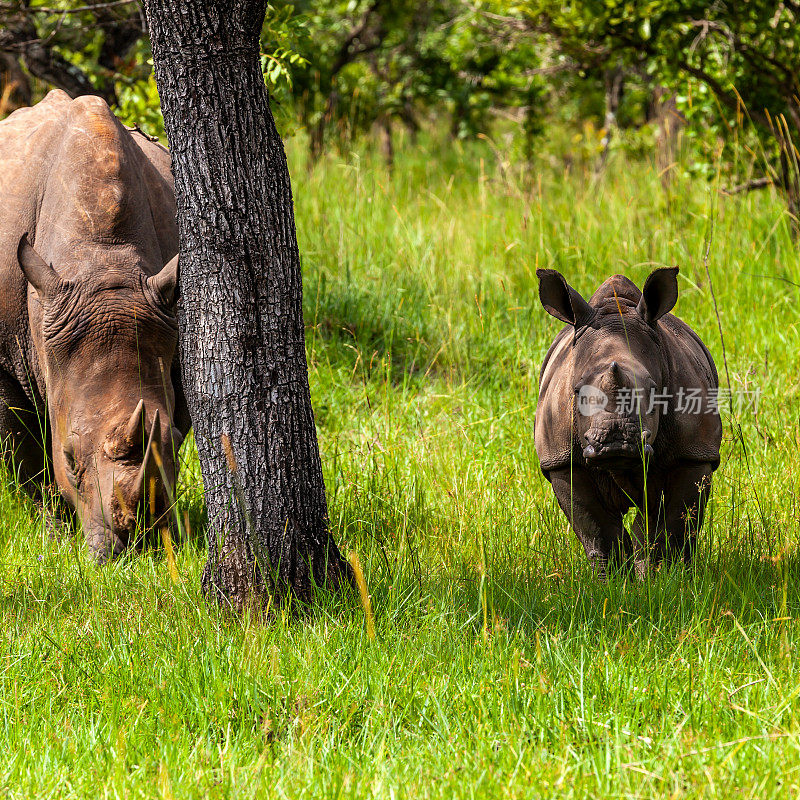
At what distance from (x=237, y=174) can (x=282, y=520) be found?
3.74 ft

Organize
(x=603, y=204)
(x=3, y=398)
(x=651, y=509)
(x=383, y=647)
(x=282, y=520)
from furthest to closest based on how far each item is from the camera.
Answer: (x=603, y=204) → (x=3, y=398) → (x=651, y=509) → (x=282, y=520) → (x=383, y=647)

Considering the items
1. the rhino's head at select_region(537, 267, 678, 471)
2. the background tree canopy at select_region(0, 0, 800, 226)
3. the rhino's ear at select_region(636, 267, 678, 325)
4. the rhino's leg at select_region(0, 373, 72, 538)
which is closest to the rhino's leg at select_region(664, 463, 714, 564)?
the rhino's head at select_region(537, 267, 678, 471)

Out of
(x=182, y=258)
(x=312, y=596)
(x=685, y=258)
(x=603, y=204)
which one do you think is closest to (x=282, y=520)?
(x=312, y=596)

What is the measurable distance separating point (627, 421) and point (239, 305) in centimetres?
129

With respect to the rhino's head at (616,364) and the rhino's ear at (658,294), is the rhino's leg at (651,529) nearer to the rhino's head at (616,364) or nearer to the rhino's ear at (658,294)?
the rhino's head at (616,364)

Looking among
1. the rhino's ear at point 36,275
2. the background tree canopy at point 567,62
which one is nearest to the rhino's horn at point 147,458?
the rhino's ear at point 36,275

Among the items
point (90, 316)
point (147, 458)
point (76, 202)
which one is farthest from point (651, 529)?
point (76, 202)

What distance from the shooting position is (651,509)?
3.58 m

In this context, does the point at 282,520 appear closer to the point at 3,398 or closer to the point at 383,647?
the point at 383,647

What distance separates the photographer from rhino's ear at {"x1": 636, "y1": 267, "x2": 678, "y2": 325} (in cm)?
327

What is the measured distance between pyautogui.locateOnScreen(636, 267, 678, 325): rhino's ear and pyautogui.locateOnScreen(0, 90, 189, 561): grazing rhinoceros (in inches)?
68.6

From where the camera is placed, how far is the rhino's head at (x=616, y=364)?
3.04 m
